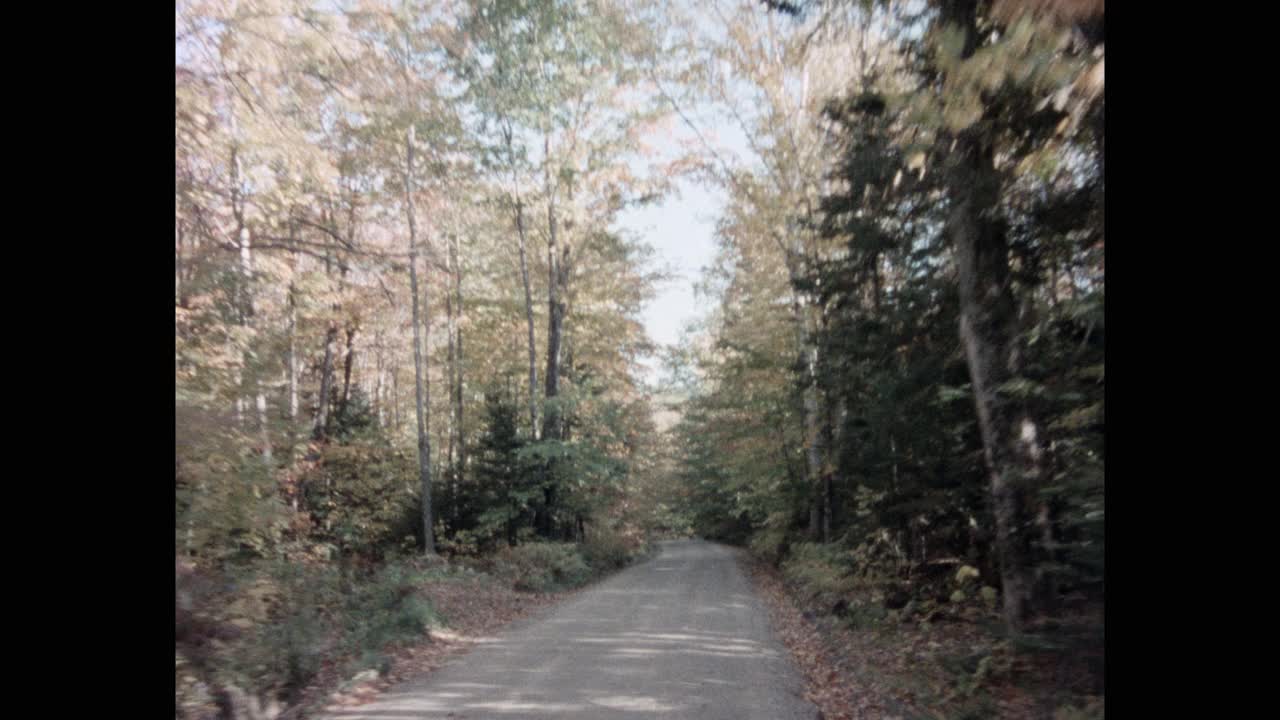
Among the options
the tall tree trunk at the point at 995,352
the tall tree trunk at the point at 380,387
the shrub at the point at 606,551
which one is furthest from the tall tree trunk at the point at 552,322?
the tall tree trunk at the point at 995,352

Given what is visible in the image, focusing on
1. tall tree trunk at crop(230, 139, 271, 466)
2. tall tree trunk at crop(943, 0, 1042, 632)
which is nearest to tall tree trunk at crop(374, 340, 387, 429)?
tall tree trunk at crop(230, 139, 271, 466)

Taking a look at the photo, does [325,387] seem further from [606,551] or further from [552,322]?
[606,551]

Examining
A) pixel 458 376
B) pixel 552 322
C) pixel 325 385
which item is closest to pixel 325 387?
pixel 325 385

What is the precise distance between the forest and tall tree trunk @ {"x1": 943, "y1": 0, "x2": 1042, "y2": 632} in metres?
0.03

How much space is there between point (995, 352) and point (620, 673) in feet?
16.5

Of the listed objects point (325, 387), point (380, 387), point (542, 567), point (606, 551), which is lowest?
point (606, 551)

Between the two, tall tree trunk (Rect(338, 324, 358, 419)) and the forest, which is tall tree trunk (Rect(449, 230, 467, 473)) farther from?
tall tree trunk (Rect(338, 324, 358, 419))

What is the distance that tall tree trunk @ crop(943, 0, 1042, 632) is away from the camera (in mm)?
5898

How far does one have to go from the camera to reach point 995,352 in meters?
6.34

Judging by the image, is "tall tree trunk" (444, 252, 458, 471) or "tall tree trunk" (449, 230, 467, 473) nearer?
"tall tree trunk" (449, 230, 467, 473)

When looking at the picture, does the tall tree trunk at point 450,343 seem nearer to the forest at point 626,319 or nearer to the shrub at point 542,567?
the forest at point 626,319
